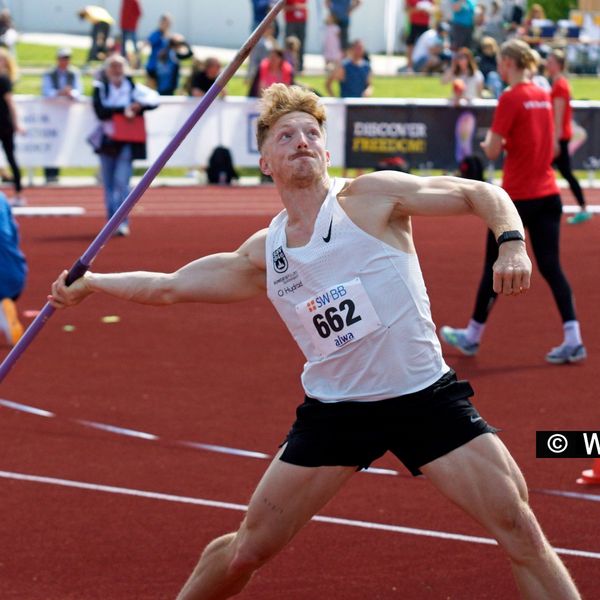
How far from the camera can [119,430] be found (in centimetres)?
893

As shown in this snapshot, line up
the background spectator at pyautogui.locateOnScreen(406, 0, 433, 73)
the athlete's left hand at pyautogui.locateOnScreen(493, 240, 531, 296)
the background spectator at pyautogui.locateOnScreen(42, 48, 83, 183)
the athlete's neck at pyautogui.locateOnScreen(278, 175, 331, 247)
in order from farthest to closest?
the background spectator at pyautogui.locateOnScreen(406, 0, 433, 73)
the background spectator at pyautogui.locateOnScreen(42, 48, 83, 183)
the athlete's neck at pyautogui.locateOnScreen(278, 175, 331, 247)
the athlete's left hand at pyautogui.locateOnScreen(493, 240, 531, 296)

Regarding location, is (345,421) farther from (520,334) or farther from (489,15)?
(489,15)

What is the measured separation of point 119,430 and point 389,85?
87.0ft

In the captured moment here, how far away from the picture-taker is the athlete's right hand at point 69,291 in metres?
5.77

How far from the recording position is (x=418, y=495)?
7.62m

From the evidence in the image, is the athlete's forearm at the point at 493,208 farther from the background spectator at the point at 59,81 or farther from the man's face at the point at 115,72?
the background spectator at the point at 59,81

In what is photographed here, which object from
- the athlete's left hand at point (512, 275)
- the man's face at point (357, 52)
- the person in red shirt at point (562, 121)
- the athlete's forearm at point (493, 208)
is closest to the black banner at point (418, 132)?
the person in red shirt at point (562, 121)

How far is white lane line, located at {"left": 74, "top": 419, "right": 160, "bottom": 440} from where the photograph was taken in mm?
8805

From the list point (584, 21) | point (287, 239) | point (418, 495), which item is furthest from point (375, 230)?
point (584, 21)

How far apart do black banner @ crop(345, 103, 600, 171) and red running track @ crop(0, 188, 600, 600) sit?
8176mm

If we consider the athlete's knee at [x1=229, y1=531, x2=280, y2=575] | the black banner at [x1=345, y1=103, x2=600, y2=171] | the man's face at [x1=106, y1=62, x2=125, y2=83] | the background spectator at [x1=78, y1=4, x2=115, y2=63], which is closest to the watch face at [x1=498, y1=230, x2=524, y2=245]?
the athlete's knee at [x1=229, y1=531, x2=280, y2=575]

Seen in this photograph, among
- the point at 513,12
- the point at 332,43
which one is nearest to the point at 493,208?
the point at 332,43

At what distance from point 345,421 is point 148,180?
1362 millimetres

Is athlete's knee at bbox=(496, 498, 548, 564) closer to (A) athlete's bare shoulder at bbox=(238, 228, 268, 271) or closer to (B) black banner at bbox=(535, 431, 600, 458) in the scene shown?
(A) athlete's bare shoulder at bbox=(238, 228, 268, 271)
